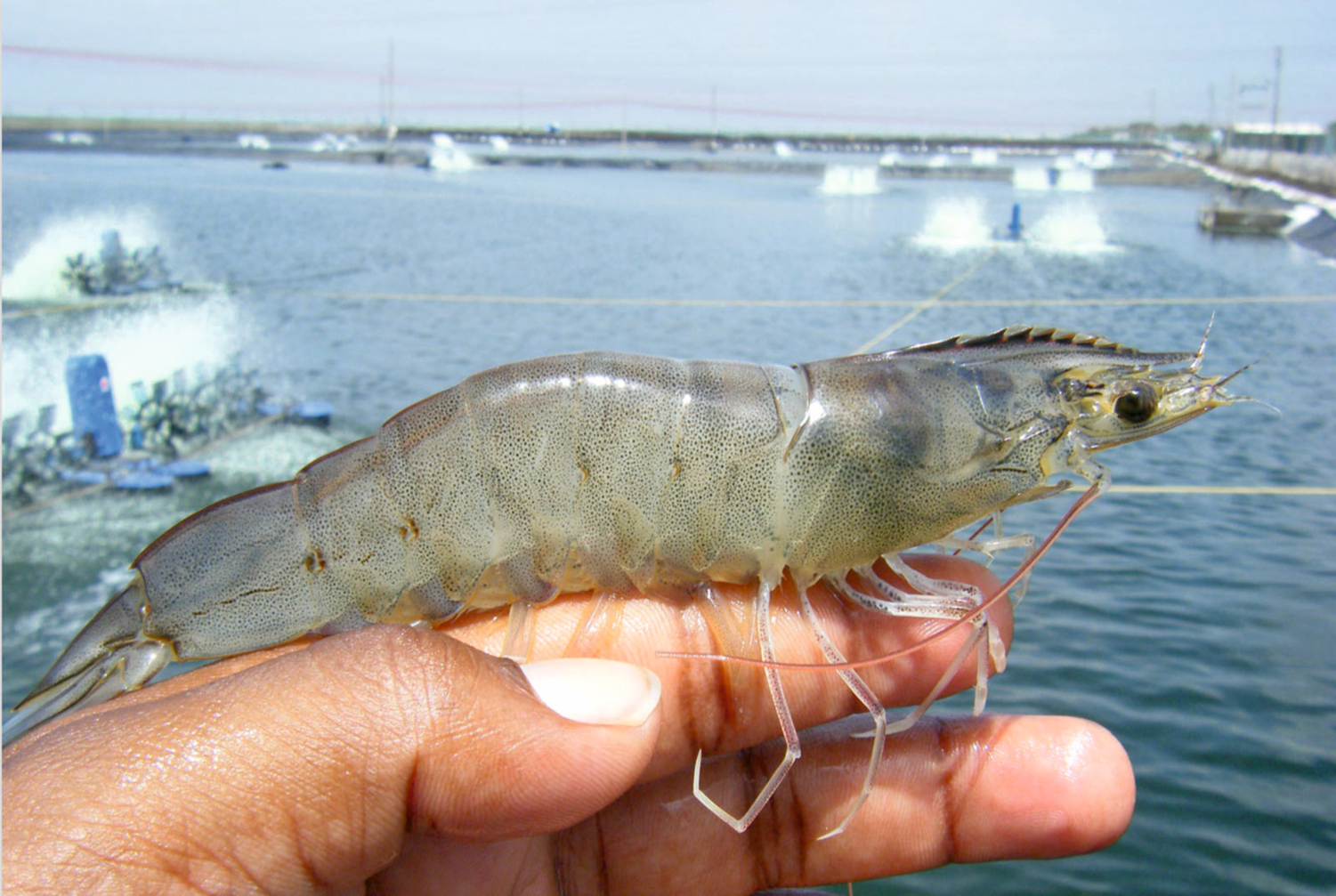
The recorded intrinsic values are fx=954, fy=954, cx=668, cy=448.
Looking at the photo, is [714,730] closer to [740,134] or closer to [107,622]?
[107,622]

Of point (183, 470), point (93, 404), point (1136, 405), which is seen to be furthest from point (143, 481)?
point (1136, 405)

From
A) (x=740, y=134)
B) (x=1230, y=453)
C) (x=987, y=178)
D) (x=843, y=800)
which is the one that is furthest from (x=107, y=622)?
(x=740, y=134)

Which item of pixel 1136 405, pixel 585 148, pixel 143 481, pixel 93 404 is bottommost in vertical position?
pixel 143 481

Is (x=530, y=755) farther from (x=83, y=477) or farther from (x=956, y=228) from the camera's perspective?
(x=956, y=228)

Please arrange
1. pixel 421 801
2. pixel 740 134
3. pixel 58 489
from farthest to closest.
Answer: pixel 740 134, pixel 58 489, pixel 421 801

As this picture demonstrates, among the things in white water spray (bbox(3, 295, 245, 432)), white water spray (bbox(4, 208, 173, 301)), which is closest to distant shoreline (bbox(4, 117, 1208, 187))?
white water spray (bbox(4, 208, 173, 301))

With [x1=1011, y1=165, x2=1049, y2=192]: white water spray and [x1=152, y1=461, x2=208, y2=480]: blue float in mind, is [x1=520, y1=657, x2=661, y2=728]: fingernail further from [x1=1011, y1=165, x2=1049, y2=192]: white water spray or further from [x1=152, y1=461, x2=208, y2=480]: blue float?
[x1=1011, y1=165, x2=1049, y2=192]: white water spray
